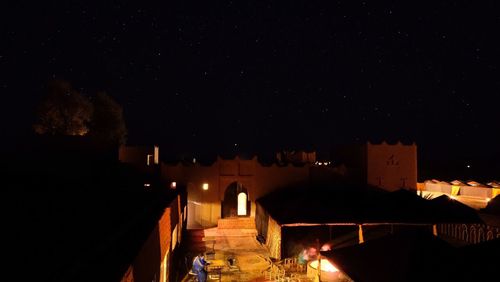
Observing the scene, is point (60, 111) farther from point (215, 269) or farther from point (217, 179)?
point (215, 269)

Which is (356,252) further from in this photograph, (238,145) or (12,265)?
(238,145)

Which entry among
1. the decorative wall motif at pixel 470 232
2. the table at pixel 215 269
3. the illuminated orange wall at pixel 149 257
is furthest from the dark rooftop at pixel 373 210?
the illuminated orange wall at pixel 149 257

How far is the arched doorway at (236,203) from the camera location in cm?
2561

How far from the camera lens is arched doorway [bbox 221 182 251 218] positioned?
25609 millimetres

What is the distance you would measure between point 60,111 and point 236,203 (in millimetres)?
13959

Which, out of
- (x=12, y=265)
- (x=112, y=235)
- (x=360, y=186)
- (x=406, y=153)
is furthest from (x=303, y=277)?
(x=406, y=153)

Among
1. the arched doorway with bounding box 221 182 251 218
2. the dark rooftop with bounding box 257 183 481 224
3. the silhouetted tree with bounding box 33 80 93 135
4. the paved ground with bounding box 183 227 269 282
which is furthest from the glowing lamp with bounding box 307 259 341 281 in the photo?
the silhouetted tree with bounding box 33 80 93 135

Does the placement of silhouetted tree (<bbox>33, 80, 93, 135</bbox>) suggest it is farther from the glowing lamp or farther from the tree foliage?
the glowing lamp

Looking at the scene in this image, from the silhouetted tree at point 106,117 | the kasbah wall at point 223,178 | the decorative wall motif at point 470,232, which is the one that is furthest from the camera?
the silhouetted tree at point 106,117

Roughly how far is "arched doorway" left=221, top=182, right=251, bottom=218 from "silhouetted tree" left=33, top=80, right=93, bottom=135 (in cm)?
1170

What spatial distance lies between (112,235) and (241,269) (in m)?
9.22

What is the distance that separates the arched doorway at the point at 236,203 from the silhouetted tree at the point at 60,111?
11.7 metres

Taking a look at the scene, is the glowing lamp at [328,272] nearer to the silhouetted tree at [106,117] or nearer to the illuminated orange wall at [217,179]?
the illuminated orange wall at [217,179]

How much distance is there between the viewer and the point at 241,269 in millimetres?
14977
